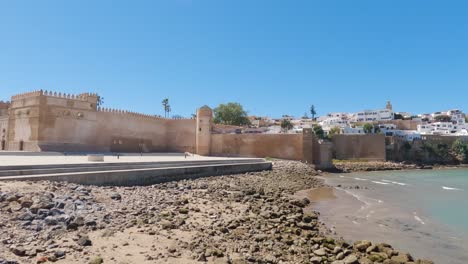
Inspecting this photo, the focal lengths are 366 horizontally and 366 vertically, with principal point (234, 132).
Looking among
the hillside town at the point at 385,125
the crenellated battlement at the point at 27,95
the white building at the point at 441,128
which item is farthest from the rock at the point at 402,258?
Result: the white building at the point at 441,128

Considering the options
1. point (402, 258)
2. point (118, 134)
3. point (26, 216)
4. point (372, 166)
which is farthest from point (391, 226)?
point (372, 166)

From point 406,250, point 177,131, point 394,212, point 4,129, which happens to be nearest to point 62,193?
point 406,250

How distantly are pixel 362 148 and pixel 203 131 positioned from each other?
62.8 feet

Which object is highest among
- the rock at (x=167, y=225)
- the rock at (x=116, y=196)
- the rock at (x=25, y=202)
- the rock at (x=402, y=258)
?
the rock at (x=25, y=202)

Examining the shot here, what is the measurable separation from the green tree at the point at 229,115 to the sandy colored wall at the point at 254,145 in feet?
66.2

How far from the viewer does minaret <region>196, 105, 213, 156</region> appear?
30.4 metres

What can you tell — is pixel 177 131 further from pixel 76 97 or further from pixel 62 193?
pixel 62 193

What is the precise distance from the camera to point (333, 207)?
39.8 feet

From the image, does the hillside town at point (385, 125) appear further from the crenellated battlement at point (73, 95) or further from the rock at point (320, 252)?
the rock at point (320, 252)

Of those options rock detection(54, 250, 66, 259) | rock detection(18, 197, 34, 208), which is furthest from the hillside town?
rock detection(54, 250, 66, 259)

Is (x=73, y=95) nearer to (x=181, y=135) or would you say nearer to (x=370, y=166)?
(x=181, y=135)

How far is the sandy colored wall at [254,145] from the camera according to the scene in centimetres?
3080

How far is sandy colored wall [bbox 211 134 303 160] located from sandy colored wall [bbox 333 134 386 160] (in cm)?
1142

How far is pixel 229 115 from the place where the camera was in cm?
5222
